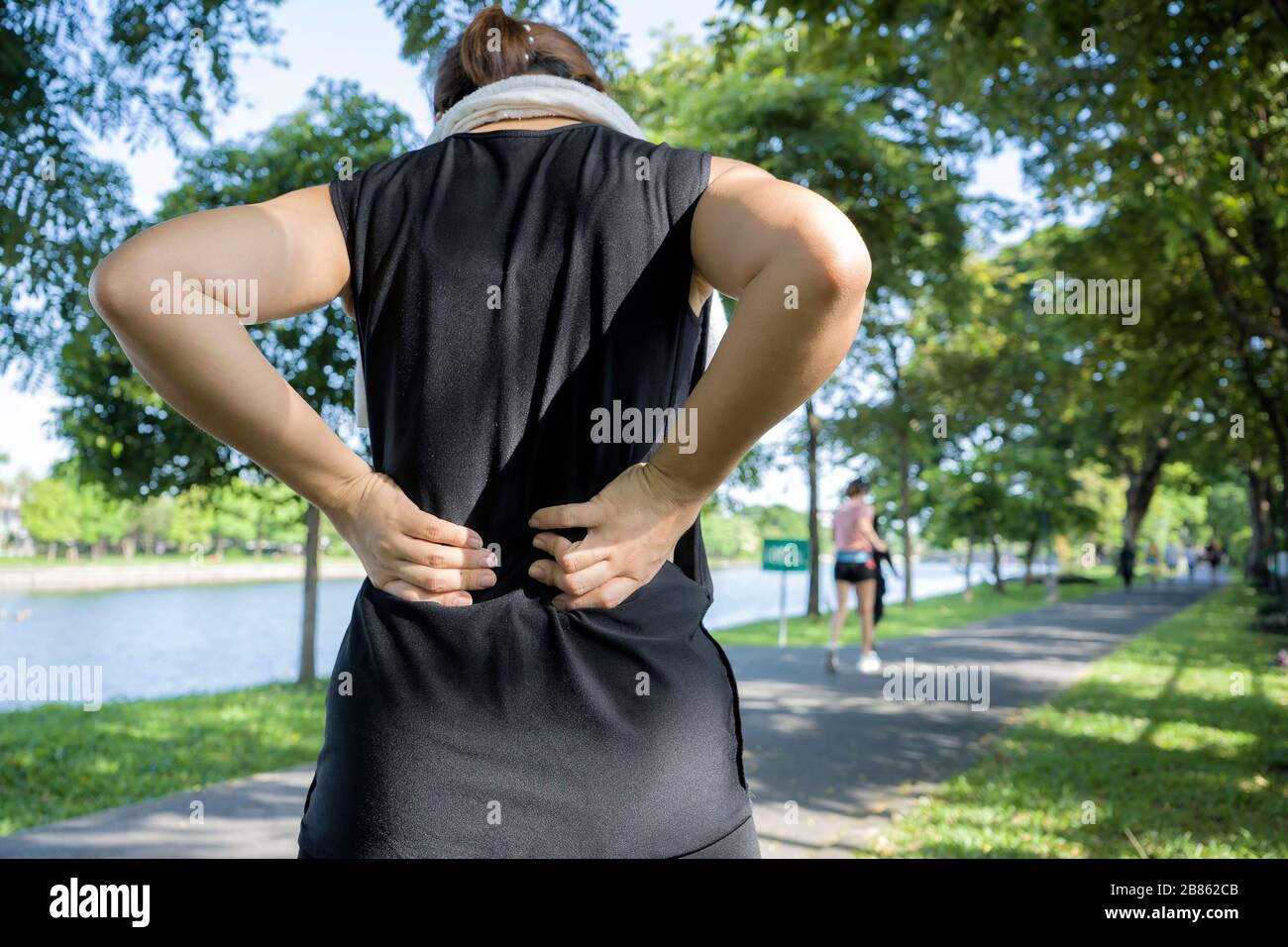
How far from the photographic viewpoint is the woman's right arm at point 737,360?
41.8 inches

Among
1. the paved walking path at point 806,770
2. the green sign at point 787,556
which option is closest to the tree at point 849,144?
the green sign at point 787,556

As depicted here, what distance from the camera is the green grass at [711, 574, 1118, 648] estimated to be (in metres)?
16.5

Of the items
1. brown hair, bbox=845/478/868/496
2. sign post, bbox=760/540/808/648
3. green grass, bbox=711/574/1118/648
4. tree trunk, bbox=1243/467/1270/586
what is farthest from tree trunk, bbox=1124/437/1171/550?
brown hair, bbox=845/478/868/496

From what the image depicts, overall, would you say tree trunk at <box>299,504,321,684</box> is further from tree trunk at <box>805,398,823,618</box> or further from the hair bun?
tree trunk at <box>805,398,823,618</box>

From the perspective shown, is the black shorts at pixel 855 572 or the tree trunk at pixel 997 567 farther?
the tree trunk at pixel 997 567

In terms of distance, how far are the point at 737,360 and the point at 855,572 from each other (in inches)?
411

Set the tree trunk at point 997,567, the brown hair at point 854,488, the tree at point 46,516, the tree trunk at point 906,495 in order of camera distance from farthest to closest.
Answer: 1. the tree trunk at point 997,567
2. the tree at point 46,516
3. the tree trunk at point 906,495
4. the brown hair at point 854,488

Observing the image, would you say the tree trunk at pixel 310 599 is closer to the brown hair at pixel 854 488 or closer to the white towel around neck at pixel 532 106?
the brown hair at pixel 854 488

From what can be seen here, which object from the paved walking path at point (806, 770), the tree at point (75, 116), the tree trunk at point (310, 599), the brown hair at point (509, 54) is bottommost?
the paved walking path at point (806, 770)

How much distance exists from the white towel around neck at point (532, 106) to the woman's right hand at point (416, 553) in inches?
7.5

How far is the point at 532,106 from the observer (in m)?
1.34

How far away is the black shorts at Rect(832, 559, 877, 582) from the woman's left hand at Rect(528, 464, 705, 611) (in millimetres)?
10296

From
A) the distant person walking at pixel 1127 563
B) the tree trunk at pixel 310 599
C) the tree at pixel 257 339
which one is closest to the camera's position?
the tree at pixel 257 339

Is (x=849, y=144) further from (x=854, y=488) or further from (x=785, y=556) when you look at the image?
(x=785, y=556)
